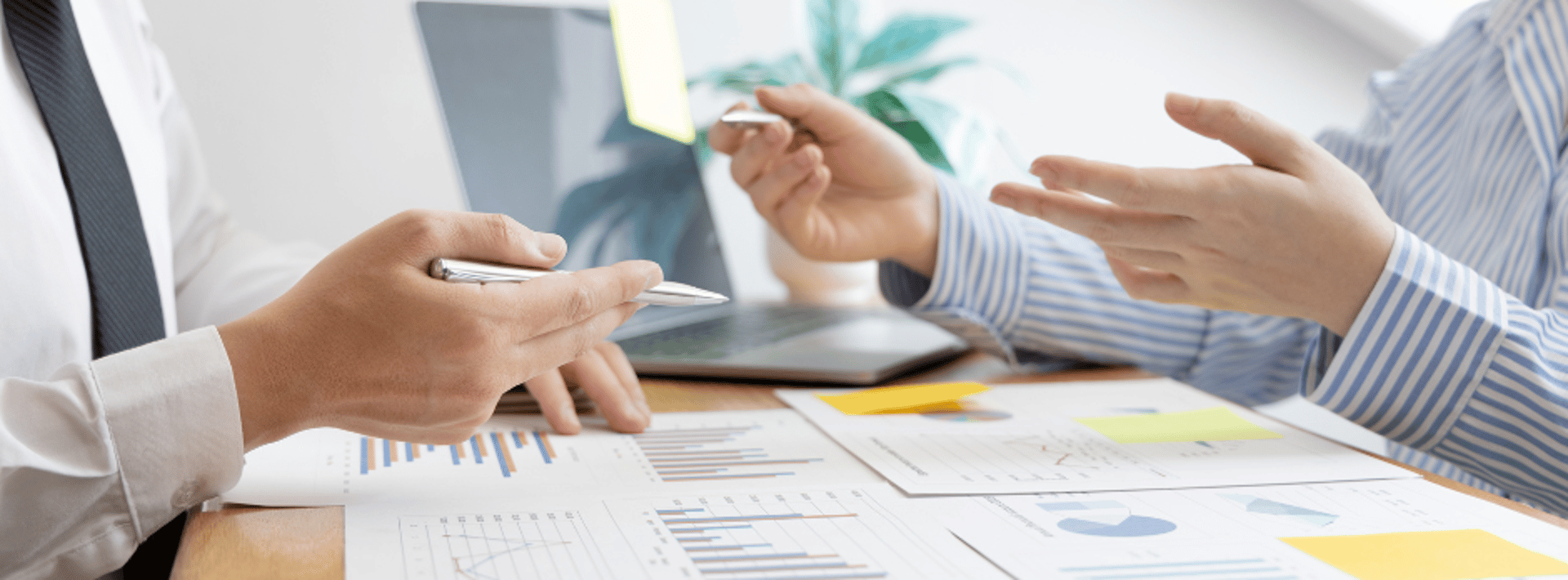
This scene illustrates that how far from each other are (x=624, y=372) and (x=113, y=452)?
0.97ft

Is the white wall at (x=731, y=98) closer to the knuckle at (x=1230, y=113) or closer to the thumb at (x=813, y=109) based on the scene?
the thumb at (x=813, y=109)

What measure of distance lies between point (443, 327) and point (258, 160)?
41.9 inches

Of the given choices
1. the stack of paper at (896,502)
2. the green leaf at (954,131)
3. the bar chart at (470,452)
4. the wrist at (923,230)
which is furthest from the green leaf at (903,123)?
the bar chart at (470,452)

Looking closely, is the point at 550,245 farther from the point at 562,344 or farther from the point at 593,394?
the point at 593,394

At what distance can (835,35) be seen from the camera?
1.36m

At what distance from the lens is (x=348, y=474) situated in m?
0.49

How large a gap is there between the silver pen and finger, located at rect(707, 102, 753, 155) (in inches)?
13.2

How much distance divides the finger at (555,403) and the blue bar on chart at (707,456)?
1.6 inches

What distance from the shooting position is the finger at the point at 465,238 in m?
0.41

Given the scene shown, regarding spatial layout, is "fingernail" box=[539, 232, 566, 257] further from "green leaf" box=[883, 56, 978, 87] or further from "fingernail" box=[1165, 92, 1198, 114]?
"green leaf" box=[883, 56, 978, 87]

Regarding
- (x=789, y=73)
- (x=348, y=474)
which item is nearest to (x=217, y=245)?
(x=348, y=474)

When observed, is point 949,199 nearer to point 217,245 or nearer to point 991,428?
point 991,428

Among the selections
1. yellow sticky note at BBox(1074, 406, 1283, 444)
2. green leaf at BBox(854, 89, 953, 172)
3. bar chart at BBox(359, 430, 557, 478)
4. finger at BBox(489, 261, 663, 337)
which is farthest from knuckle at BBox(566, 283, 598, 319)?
green leaf at BBox(854, 89, 953, 172)

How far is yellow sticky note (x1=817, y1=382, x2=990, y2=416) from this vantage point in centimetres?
67
